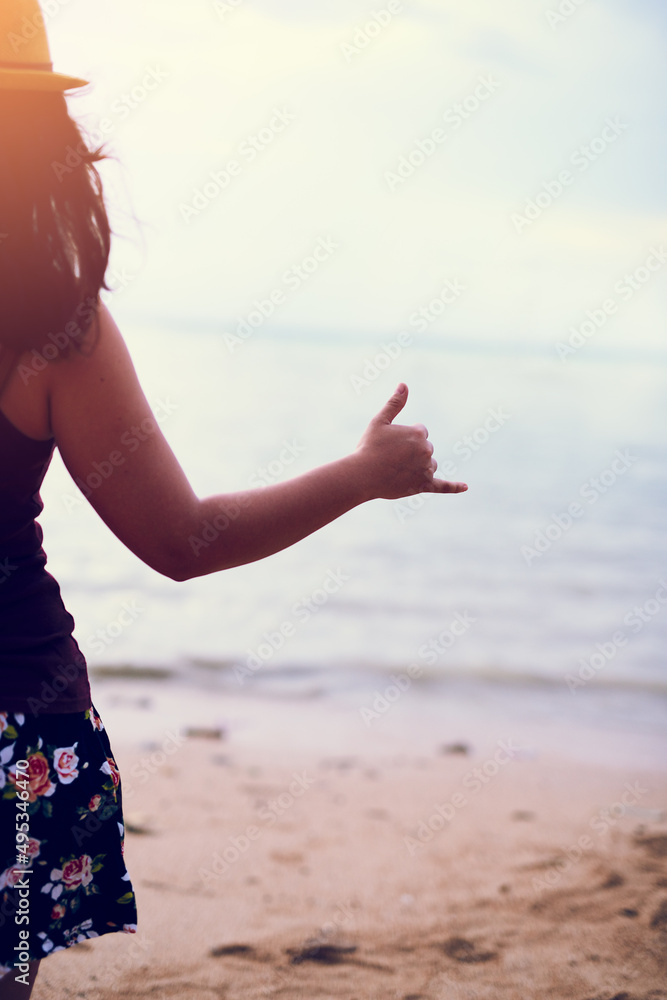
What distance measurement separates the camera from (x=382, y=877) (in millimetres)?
3658

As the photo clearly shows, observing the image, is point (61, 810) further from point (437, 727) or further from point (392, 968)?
point (437, 727)

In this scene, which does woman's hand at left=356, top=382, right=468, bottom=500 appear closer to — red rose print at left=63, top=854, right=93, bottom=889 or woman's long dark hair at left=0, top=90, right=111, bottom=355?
woman's long dark hair at left=0, top=90, right=111, bottom=355

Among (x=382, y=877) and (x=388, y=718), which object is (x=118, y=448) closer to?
(x=382, y=877)

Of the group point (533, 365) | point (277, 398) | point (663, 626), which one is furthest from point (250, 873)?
point (533, 365)

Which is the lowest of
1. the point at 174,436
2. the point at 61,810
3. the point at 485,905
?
the point at 174,436

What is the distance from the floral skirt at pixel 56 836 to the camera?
1293mm

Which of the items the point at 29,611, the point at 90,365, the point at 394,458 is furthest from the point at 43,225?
the point at 394,458

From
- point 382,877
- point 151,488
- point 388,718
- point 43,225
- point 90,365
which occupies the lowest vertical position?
point 388,718

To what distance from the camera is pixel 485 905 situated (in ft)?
11.0

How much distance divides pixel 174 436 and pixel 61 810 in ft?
62.4

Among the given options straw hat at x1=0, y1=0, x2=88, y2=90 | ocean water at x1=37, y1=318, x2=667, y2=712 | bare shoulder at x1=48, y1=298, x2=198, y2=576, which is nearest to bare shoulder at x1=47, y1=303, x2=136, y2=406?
bare shoulder at x1=48, y1=298, x2=198, y2=576

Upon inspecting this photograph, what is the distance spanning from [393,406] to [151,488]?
566 millimetres

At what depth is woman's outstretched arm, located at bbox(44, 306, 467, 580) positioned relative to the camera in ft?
3.93

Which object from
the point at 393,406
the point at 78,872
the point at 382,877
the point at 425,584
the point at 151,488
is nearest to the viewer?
the point at 151,488
